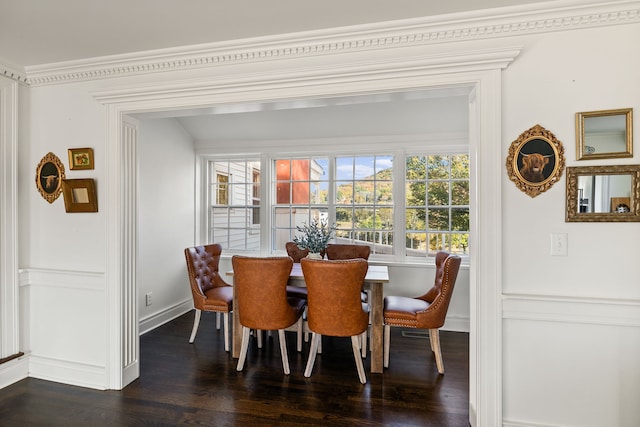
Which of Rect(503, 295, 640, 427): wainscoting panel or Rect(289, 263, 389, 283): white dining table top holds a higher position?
Rect(289, 263, 389, 283): white dining table top

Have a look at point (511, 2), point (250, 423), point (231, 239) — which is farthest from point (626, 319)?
point (231, 239)

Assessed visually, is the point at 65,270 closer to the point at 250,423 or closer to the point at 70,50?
the point at 70,50

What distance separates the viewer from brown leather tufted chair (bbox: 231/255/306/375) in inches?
105

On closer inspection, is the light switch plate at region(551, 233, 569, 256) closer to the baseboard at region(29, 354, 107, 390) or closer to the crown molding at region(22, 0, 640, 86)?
the crown molding at region(22, 0, 640, 86)

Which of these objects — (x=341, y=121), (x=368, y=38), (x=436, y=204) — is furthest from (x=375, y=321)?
(x=341, y=121)

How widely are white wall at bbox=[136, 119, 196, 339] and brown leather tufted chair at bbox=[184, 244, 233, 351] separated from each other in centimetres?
64

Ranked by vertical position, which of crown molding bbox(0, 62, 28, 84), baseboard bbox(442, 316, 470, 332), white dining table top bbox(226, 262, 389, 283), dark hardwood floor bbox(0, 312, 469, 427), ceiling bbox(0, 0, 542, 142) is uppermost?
ceiling bbox(0, 0, 542, 142)

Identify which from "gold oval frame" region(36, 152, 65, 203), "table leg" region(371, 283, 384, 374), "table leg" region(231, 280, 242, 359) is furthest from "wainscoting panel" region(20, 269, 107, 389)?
"table leg" region(371, 283, 384, 374)

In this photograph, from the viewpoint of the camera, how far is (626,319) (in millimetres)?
1788

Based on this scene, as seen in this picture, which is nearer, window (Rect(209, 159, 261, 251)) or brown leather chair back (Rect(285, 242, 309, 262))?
brown leather chair back (Rect(285, 242, 309, 262))

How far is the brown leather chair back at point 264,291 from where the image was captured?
2.67 m

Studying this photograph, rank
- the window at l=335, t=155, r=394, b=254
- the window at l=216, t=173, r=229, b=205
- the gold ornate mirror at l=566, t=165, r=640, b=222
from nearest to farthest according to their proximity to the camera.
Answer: the gold ornate mirror at l=566, t=165, r=640, b=222 → the window at l=335, t=155, r=394, b=254 → the window at l=216, t=173, r=229, b=205

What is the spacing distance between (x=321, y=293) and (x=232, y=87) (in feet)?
5.40

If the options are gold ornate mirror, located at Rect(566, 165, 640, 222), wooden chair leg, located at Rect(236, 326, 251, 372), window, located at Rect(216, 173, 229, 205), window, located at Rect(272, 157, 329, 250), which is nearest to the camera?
gold ornate mirror, located at Rect(566, 165, 640, 222)
